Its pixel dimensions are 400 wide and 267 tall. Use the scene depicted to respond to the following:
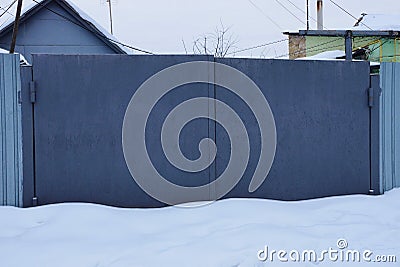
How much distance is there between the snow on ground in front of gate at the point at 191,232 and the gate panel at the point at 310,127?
0.23 metres

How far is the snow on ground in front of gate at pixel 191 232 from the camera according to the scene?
3744 millimetres

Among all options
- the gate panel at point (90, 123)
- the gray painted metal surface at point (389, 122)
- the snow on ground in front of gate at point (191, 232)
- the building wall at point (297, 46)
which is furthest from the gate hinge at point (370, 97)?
the building wall at point (297, 46)

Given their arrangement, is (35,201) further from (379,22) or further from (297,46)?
(379,22)

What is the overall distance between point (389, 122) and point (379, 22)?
1886cm

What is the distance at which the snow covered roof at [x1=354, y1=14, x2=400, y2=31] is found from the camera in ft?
70.0

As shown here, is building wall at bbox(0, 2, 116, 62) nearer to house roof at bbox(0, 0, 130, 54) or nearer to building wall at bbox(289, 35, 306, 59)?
house roof at bbox(0, 0, 130, 54)

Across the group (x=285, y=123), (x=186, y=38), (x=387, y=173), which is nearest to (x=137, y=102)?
(x=285, y=123)

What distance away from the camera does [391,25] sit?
2130cm

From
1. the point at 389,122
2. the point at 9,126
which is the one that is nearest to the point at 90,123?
the point at 9,126

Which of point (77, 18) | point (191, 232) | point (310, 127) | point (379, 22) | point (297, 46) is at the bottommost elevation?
point (191, 232)

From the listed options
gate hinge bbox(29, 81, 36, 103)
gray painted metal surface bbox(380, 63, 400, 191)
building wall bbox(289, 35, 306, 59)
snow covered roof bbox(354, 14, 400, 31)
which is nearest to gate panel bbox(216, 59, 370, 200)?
gray painted metal surface bbox(380, 63, 400, 191)

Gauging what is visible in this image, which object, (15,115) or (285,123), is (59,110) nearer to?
(15,115)

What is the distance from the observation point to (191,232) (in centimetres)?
430

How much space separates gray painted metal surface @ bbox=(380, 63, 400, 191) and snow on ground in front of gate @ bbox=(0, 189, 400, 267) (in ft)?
1.49
